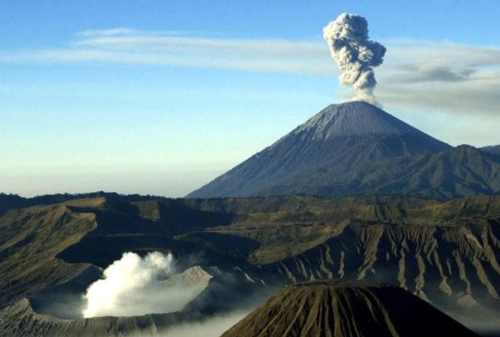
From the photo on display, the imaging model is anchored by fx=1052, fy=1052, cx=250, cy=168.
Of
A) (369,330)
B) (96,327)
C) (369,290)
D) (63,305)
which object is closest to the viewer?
(369,330)

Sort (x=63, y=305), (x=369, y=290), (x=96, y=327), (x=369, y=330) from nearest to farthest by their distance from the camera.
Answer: (x=369, y=330)
(x=369, y=290)
(x=96, y=327)
(x=63, y=305)

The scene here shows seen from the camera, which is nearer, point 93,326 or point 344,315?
point 344,315

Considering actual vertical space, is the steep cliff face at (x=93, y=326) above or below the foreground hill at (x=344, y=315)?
below

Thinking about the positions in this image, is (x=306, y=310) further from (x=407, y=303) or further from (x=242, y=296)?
(x=242, y=296)

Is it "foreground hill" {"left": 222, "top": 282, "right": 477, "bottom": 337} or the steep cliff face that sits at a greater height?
"foreground hill" {"left": 222, "top": 282, "right": 477, "bottom": 337}

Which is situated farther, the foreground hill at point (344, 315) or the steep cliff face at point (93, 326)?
the steep cliff face at point (93, 326)

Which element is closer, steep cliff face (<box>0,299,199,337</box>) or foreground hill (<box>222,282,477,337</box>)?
foreground hill (<box>222,282,477,337</box>)

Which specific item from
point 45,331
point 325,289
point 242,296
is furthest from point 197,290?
point 325,289

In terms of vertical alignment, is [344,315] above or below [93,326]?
above
